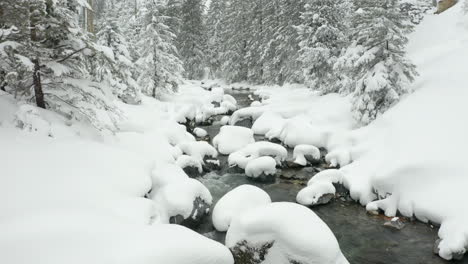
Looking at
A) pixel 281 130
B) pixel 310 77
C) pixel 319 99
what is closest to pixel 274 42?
pixel 310 77

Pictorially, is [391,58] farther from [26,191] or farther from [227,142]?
[26,191]

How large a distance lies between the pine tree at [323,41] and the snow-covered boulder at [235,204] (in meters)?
15.7

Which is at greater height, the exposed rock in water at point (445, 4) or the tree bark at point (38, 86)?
the exposed rock in water at point (445, 4)

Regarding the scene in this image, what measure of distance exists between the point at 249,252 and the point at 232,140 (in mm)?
10320

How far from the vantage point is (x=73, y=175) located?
736 centimetres

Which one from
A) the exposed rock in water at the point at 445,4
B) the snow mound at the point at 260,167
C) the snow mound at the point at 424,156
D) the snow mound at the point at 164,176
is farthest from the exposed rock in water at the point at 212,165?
the exposed rock in water at the point at 445,4

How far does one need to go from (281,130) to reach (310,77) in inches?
294

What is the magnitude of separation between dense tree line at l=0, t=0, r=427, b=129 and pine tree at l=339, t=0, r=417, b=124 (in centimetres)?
4

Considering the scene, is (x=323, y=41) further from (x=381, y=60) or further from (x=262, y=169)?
(x=262, y=169)

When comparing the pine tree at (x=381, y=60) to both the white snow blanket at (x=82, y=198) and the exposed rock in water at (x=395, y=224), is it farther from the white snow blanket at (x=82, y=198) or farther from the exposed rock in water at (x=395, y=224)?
the white snow blanket at (x=82, y=198)

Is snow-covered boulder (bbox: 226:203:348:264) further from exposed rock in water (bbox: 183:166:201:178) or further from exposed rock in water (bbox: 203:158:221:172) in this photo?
exposed rock in water (bbox: 203:158:221:172)

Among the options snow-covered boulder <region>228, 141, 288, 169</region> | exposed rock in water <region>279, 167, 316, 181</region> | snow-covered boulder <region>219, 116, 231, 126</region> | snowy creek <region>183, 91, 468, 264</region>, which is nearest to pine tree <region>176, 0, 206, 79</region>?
snow-covered boulder <region>219, 116, 231, 126</region>

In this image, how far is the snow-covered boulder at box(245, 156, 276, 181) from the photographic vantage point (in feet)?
42.9

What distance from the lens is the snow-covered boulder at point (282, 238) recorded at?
6168mm
